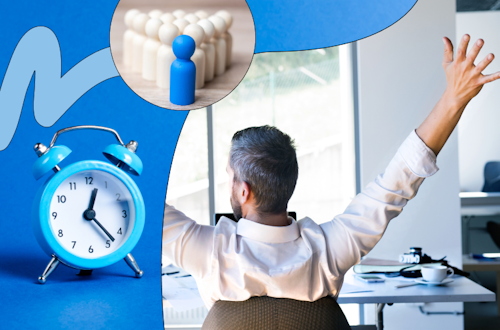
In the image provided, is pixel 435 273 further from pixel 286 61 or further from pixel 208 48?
pixel 286 61

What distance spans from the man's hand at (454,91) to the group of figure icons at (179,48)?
49cm

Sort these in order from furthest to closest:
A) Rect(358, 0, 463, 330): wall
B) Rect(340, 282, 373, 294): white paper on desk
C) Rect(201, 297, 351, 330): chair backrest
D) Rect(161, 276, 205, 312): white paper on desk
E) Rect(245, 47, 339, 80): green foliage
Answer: Rect(245, 47, 339, 80): green foliage
Rect(358, 0, 463, 330): wall
Rect(340, 282, 373, 294): white paper on desk
Rect(161, 276, 205, 312): white paper on desk
Rect(201, 297, 351, 330): chair backrest

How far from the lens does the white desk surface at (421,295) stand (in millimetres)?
1942

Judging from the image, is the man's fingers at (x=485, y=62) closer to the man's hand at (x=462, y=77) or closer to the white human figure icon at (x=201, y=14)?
the man's hand at (x=462, y=77)

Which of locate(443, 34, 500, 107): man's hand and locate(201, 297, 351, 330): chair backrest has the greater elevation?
locate(443, 34, 500, 107): man's hand

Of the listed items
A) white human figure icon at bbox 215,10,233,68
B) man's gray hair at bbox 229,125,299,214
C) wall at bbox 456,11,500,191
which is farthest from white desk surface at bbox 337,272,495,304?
wall at bbox 456,11,500,191

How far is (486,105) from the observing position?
3.88 metres

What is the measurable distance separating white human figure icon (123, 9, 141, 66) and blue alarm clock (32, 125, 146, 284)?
20cm

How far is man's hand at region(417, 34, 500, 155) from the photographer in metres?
1.09

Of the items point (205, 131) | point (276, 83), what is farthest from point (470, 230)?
point (205, 131)

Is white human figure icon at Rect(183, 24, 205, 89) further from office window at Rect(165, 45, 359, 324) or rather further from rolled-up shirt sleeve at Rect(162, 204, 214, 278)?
office window at Rect(165, 45, 359, 324)

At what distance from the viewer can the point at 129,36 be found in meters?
1.15

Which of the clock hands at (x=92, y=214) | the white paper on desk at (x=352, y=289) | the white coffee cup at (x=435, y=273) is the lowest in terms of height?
the white paper on desk at (x=352, y=289)

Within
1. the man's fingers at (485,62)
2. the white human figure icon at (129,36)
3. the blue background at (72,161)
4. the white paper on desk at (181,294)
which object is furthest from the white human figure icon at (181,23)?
the white paper on desk at (181,294)
